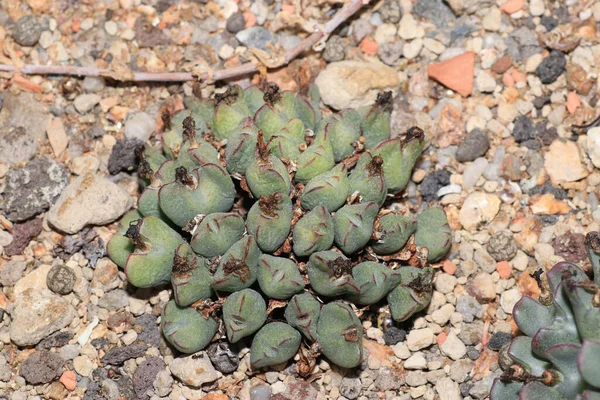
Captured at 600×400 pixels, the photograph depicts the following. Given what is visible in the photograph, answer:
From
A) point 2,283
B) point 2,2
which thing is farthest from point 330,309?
point 2,2

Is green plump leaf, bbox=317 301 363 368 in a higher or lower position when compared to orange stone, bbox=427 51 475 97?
lower

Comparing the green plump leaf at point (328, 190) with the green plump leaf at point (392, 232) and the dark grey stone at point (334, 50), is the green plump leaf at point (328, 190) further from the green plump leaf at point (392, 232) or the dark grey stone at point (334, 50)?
the dark grey stone at point (334, 50)

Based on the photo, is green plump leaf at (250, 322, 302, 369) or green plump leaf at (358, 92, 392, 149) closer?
green plump leaf at (250, 322, 302, 369)

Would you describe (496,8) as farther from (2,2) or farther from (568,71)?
(2,2)

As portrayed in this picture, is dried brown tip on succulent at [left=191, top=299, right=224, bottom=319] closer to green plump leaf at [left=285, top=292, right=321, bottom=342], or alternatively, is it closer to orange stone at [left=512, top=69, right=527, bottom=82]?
green plump leaf at [left=285, top=292, right=321, bottom=342]

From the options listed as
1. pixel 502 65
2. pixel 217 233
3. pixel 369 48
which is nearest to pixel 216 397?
pixel 217 233

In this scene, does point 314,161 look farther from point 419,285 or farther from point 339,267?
point 419,285

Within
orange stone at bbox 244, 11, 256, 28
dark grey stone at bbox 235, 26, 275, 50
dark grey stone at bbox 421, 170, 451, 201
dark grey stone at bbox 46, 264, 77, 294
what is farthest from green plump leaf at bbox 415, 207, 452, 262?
dark grey stone at bbox 46, 264, 77, 294

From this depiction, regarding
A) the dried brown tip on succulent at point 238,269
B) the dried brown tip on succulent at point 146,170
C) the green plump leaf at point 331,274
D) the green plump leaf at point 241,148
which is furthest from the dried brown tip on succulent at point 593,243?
the dried brown tip on succulent at point 146,170
